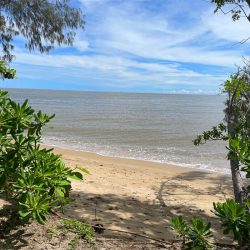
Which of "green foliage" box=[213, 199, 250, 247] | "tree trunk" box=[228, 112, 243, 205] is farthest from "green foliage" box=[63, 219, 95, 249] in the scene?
"tree trunk" box=[228, 112, 243, 205]

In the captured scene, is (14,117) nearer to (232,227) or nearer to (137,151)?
(232,227)

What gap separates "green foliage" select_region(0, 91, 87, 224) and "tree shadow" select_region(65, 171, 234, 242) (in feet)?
3.42

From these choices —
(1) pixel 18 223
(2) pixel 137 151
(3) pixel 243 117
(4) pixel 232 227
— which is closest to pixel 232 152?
(4) pixel 232 227

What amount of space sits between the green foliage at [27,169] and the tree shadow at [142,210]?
3.42ft

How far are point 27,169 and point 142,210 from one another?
3247 mm

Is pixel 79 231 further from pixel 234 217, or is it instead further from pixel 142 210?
pixel 142 210

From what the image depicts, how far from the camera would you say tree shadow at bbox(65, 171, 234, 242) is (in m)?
4.93

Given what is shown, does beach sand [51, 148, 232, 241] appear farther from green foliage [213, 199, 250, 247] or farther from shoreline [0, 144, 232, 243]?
green foliage [213, 199, 250, 247]

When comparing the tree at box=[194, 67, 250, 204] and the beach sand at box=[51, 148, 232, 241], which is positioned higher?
the tree at box=[194, 67, 250, 204]

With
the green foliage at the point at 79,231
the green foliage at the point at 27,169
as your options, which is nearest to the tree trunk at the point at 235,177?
the green foliage at the point at 79,231

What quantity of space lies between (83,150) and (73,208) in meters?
10.8

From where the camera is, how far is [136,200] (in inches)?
272

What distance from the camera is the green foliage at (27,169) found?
116 inches

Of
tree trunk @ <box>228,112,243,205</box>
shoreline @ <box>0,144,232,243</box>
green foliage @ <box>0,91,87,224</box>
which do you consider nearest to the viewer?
green foliage @ <box>0,91,87,224</box>
